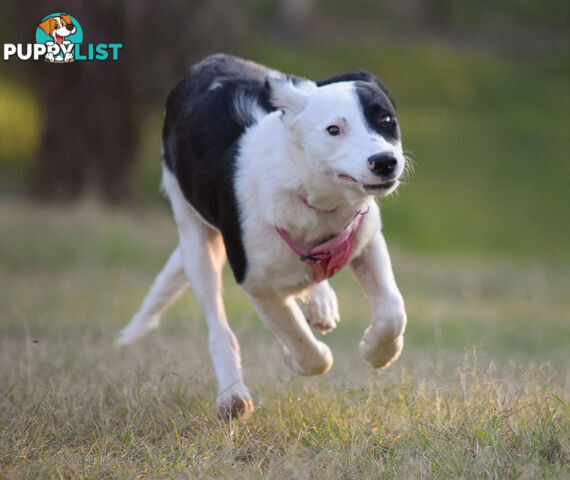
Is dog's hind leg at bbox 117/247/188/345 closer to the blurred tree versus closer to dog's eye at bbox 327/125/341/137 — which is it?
dog's eye at bbox 327/125/341/137

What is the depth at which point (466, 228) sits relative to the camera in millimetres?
16469

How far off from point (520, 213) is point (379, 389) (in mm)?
13948

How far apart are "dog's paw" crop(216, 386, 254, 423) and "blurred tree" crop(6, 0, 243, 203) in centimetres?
936

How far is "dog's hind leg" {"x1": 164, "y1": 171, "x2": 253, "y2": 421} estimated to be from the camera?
4633 millimetres

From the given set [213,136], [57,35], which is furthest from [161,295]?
[57,35]

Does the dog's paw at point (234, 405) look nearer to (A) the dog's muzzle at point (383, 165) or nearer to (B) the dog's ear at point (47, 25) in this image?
(A) the dog's muzzle at point (383, 165)

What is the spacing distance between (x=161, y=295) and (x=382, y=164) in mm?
2550

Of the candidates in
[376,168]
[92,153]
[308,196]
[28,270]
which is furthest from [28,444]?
[92,153]

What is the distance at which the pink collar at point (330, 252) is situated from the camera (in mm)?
3883

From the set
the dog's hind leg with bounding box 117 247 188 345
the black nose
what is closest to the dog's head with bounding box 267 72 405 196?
the black nose

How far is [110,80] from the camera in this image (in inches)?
541

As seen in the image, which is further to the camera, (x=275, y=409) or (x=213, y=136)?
(x=213, y=136)

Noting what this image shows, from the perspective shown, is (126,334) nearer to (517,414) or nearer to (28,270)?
(517,414)

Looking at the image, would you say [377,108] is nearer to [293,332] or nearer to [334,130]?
[334,130]
